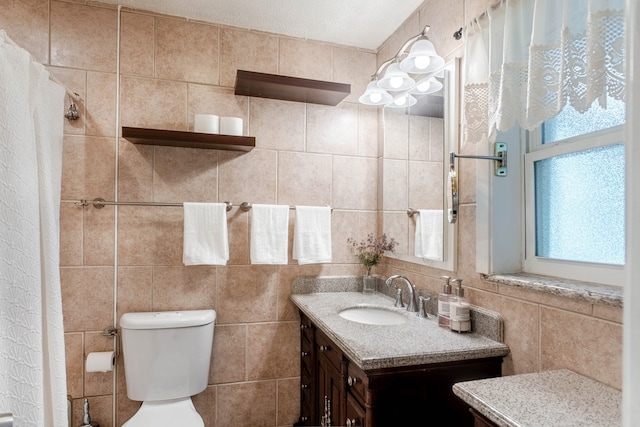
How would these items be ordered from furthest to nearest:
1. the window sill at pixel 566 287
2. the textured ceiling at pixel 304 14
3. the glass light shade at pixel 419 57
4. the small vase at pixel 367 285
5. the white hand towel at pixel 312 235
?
1. the small vase at pixel 367 285
2. the white hand towel at pixel 312 235
3. the textured ceiling at pixel 304 14
4. the glass light shade at pixel 419 57
5. the window sill at pixel 566 287

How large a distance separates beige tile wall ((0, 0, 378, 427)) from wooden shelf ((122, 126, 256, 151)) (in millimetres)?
97

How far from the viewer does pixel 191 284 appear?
6.22ft

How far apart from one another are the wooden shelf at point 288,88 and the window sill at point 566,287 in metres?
1.21

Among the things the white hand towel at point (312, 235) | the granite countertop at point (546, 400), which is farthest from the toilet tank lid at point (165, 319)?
the granite countertop at point (546, 400)

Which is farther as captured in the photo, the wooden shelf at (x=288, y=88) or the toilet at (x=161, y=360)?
the wooden shelf at (x=288, y=88)

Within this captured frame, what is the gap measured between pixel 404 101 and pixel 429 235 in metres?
0.74

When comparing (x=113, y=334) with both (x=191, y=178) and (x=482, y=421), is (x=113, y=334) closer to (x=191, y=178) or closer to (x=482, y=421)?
(x=191, y=178)

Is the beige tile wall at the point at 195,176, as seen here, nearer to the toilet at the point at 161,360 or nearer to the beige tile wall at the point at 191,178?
the beige tile wall at the point at 191,178

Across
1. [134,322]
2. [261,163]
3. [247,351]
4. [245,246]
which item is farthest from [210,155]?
[247,351]

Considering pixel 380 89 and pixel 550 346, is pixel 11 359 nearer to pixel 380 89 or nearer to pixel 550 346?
pixel 550 346

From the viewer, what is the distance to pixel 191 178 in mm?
1903

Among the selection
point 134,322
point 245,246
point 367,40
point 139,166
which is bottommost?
point 134,322

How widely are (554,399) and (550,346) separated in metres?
0.26

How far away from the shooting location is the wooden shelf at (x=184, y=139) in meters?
1.67
